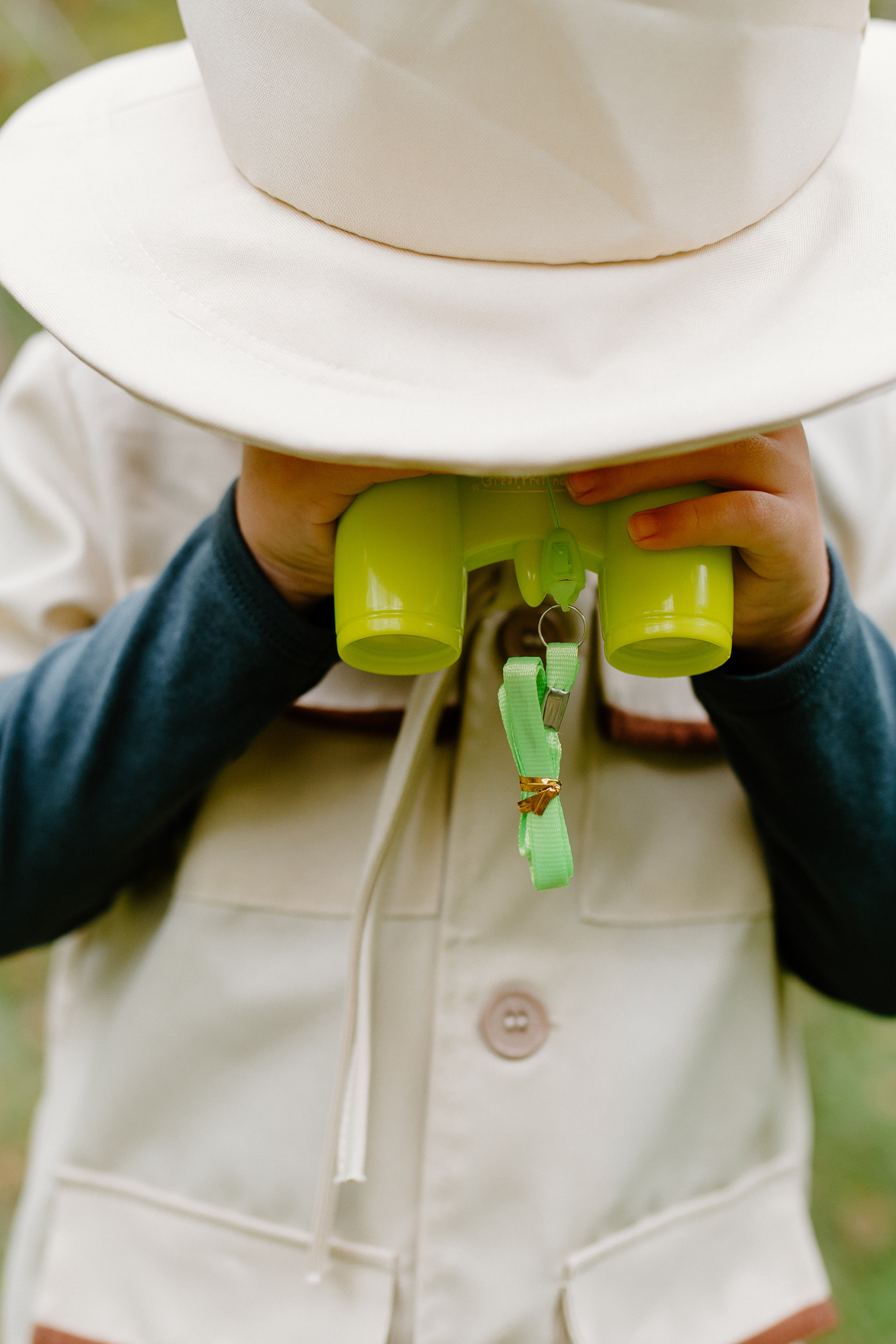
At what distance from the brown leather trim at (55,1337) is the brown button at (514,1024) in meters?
0.31

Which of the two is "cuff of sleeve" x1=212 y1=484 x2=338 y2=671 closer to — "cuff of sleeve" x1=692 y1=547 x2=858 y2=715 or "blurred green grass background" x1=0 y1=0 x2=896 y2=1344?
"cuff of sleeve" x1=692 y1=547 x2=858 y2=715

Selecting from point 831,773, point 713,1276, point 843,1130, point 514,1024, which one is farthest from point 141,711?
point 843,1130

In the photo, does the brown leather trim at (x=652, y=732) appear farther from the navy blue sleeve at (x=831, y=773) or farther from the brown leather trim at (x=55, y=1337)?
the brown leather trim at (x=55, y=1337)

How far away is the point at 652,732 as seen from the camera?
692mm

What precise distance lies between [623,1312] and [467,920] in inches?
10.1

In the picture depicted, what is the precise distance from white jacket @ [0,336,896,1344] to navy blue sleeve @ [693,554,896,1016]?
6 centimetres

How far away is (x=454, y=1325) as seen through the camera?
0.64 metres

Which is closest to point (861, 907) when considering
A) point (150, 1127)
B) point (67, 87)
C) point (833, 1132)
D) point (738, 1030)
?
point (738, 1030)

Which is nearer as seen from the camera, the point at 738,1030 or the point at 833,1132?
the point at 738,1030

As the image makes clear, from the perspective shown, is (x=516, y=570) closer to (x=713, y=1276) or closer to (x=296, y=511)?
(x=296, y=511)

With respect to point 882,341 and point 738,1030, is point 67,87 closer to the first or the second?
point 882,341

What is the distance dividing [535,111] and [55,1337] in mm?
732

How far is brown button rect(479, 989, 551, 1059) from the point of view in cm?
66

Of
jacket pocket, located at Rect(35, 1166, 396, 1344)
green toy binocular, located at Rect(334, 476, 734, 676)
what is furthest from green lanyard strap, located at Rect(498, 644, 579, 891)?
jacket pocket, located at Rect(35, 1166, 396, 1344)
